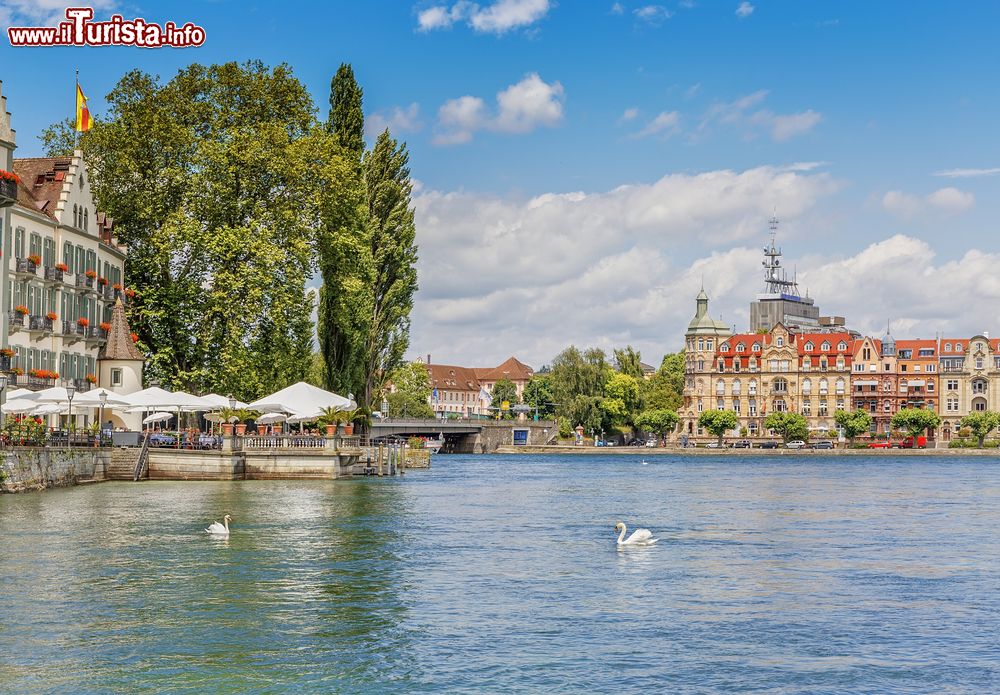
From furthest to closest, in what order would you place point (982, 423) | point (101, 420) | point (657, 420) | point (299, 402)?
point (657, 420) → point (982, 423) → point (101, 420) → point (299, 402)

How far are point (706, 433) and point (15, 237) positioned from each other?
140 m

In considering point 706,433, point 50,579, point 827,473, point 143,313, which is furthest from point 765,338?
point 50,579

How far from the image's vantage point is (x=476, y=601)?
25.0 meters

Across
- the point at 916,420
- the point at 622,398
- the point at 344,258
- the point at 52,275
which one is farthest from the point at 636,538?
the point at 916,420

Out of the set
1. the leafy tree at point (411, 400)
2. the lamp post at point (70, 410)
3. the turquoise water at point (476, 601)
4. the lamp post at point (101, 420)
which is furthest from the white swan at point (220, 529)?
the leafy tree at point (411, 400)

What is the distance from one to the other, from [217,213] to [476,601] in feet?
143

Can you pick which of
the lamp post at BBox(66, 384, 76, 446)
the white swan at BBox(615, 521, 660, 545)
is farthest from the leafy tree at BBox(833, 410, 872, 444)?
the white swan at BBox(615, 521, 660, 545)

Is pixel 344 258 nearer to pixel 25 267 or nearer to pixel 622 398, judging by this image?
pixel 25 267

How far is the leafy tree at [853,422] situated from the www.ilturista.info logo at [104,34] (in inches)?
5262

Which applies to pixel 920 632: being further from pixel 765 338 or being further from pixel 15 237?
pixel 765 338

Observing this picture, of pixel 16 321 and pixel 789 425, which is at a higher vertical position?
pixel 16 321

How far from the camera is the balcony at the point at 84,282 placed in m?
63.1

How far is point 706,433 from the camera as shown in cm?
18650

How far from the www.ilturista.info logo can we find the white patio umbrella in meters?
15.5
